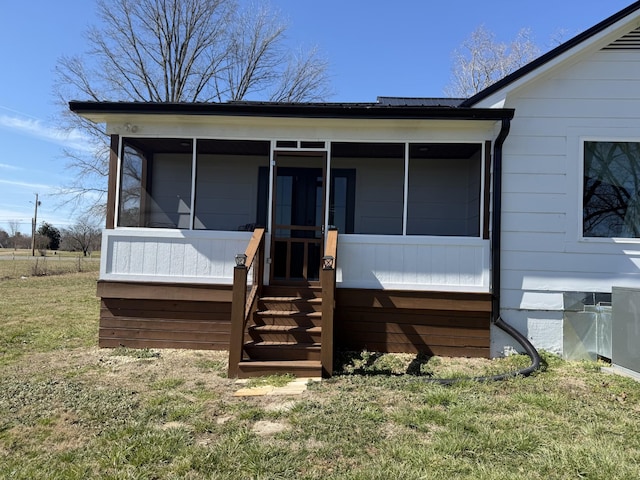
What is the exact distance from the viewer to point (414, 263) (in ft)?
19.1

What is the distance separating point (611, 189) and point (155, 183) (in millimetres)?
7233

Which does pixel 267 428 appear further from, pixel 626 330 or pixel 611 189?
pixel 611 189

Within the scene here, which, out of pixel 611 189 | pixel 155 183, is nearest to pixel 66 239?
pixel 155 183

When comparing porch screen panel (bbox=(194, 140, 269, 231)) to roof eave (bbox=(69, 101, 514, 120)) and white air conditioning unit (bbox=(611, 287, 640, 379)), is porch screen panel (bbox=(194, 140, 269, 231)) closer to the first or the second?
roof eave (bbox=(69, 101, 514, 120))

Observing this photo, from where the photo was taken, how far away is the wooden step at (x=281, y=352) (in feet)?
16.3

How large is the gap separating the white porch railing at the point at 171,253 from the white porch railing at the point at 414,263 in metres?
1.55

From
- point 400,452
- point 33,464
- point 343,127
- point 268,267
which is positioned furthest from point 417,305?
point 33,464

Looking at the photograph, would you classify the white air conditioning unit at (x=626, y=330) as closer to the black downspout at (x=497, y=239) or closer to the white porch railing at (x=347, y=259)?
the black downspout at (x=497, y=239)

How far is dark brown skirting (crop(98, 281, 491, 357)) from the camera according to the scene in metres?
5.80

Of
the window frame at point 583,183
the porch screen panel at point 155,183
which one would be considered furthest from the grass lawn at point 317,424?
the porch screen panel at point 155,183

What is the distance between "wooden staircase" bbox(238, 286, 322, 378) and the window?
3.97 m

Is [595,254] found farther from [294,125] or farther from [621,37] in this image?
[294,125]

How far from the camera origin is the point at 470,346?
5.82 m

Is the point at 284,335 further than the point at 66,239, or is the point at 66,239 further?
the point at 66,239
